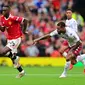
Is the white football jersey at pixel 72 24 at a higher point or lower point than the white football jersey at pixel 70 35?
lower

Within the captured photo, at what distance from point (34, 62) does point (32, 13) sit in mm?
3419

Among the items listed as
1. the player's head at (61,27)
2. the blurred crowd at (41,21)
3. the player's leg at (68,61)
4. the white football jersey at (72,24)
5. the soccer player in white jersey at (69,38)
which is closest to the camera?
the player's head at (61,27)

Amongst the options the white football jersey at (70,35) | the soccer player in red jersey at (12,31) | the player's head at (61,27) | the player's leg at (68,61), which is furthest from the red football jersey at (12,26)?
A: the player's leg at (68,61)

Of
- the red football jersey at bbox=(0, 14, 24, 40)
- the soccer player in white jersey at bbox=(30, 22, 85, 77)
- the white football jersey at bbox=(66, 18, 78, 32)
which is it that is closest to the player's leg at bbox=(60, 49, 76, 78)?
the soccer player in white jersey at bbox=(30, 22, 85, 77)

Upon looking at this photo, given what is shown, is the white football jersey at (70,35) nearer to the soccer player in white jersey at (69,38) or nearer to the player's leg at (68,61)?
the soccer player in white jersey at (69,38)

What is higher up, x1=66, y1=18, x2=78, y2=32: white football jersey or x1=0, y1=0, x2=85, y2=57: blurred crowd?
x1=66, y1=18, x2=78, y2=32: white football jersey

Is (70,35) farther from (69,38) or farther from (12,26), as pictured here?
(12,26)

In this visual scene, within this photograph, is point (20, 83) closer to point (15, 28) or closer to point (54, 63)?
point (15, 28)

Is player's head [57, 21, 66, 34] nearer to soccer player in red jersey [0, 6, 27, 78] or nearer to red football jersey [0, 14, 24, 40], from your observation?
soccer player in red jersey [0, 6, 27, 78]

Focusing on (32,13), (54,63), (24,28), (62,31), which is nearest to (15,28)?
(24,28)

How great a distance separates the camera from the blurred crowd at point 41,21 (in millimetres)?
23406

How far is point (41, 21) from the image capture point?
81.6ft

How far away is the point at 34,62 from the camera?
23156mm

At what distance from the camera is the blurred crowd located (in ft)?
76.8
